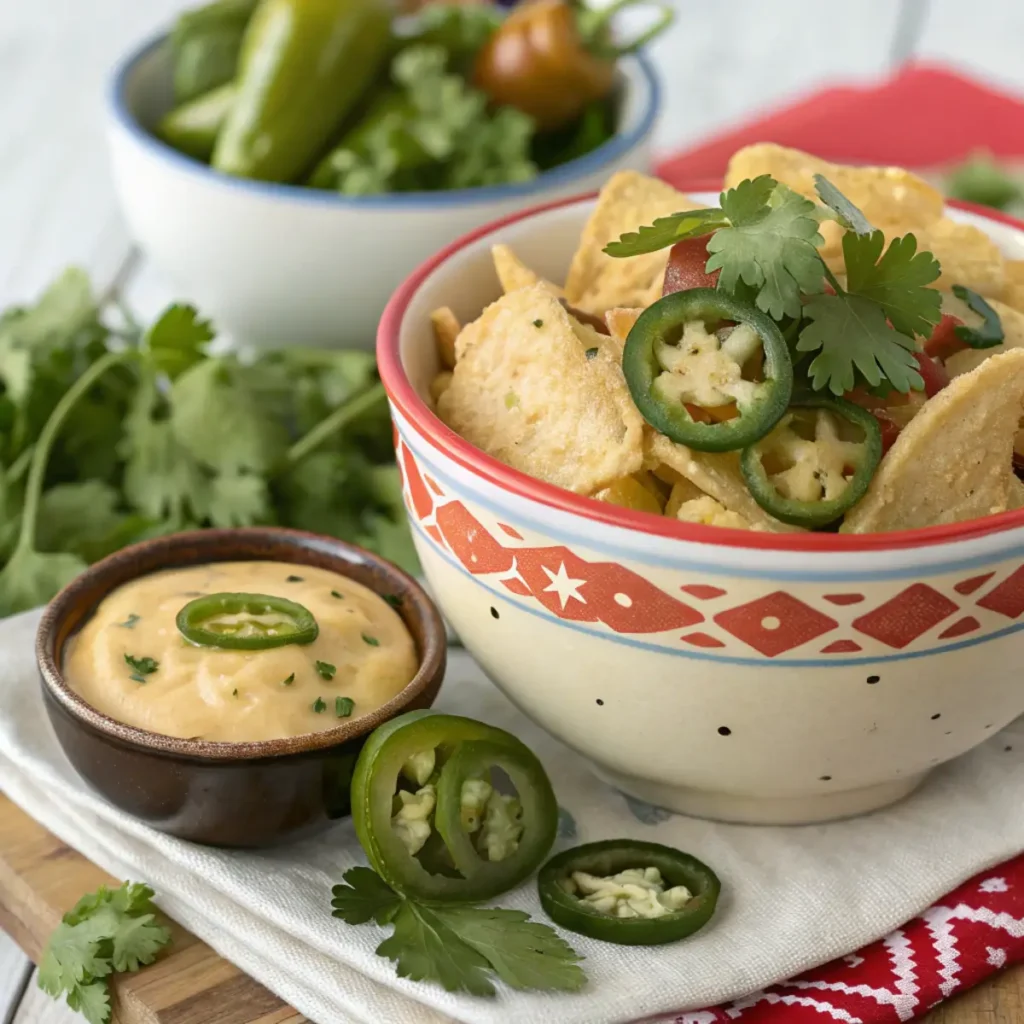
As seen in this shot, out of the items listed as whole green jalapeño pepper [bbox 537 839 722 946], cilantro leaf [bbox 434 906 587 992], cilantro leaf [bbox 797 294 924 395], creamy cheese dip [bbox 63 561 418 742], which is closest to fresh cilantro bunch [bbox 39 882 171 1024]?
creamy cheese dip [bbox 63 561 418 742]

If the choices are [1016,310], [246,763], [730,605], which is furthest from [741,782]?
[1016,310]

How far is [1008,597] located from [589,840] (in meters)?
0.58

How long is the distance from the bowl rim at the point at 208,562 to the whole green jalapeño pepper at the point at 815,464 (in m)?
0.47

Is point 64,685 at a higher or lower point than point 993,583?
lower

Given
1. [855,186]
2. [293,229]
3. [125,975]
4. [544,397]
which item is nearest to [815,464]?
[544,397]

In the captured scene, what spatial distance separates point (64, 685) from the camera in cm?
183

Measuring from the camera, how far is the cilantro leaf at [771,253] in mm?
1710

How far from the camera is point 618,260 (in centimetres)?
211

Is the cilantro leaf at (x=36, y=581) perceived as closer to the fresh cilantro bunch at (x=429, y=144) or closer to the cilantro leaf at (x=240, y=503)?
the cilantro leaf at (x=240, y=503)

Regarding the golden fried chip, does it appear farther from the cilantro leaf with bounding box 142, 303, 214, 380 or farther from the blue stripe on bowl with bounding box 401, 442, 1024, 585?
the cilantro leaf with bounding box 142, 303, 214, 380

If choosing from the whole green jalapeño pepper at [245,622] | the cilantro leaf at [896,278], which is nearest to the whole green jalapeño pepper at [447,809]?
the whole green jalapeño pepper at [245,622]

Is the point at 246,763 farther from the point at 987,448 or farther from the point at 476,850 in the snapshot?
the point at 987,448

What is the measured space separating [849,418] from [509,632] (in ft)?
1.45

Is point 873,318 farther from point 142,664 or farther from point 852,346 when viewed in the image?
point 142,664
